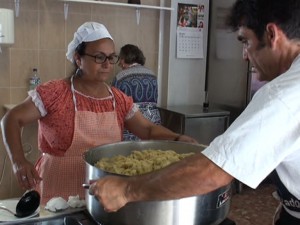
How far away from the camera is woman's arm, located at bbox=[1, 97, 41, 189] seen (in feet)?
4.30

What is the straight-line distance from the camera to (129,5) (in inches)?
129

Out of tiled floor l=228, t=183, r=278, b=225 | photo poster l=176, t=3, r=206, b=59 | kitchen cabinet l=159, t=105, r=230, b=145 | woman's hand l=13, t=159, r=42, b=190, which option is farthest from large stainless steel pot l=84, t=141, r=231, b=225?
photo poster l=176, t=3, r=206, b=59

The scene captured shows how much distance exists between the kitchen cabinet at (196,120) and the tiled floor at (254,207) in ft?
1.97

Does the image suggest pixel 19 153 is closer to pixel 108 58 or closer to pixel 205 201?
pixel 108 58

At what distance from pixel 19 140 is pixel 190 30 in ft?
8.41

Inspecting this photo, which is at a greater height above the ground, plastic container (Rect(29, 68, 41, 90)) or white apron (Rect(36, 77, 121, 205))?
plastic container (Rect(29, 68, 41, 90))

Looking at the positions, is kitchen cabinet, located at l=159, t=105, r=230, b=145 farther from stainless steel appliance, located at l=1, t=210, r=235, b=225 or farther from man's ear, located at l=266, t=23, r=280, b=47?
man's ear, located at l=266, t=23, r=280, b=47

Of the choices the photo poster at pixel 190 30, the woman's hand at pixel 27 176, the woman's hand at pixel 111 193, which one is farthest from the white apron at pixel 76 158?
the photo poster at pixel 190 30

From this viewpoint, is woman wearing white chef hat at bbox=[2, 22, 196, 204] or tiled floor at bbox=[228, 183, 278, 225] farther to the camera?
tiled floor at bbox=[228, 183, 278, 225]

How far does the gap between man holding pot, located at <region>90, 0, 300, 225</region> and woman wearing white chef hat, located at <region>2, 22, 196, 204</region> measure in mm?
701

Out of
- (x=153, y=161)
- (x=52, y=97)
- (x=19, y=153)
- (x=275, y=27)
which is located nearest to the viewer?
(x=275, y=27)

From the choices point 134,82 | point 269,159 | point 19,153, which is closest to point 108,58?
point 19,153

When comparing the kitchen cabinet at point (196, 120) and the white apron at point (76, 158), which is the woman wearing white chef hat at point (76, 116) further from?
the kitchen cabinet at point (196, 120)

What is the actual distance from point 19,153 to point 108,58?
21.3 inches
